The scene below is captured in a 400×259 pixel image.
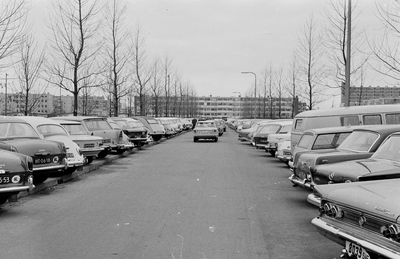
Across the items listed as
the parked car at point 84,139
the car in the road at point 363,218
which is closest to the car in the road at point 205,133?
the parked car at point 84,139

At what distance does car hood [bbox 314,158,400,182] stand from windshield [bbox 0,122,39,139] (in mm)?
7437

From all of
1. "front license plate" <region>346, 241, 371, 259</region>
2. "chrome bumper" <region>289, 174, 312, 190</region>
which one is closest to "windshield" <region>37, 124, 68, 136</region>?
"chrome bumper" <region>289, 174, 312, 190</region>

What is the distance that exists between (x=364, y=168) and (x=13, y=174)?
600 cm

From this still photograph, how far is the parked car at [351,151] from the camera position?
8055 mm

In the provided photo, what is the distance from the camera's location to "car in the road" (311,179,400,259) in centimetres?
373

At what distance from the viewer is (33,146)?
9922mm

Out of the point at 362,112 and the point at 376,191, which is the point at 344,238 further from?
the point at 362,112

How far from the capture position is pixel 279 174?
13.8 meters

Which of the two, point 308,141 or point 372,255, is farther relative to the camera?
point 308,141

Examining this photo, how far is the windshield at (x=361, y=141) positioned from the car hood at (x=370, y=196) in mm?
3571

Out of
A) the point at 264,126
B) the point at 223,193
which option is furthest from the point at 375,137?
the point at 264,126

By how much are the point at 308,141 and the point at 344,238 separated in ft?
21.6

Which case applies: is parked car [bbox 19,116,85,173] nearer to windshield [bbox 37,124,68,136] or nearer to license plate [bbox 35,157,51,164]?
windshield [bbox 37,124,68,136]

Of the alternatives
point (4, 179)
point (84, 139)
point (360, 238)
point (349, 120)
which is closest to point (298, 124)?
point (349, 120)
